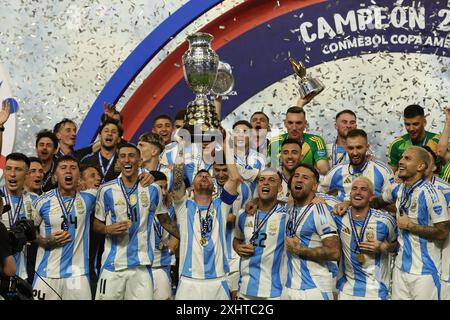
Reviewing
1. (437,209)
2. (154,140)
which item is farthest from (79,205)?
(437,209)

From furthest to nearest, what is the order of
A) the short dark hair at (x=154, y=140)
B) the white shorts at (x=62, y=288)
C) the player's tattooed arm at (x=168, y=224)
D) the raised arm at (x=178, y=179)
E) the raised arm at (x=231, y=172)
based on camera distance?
the short dark hair at (x=154, y=140), the player's tattooed arm at (x=168, y=224), the white shorts at (x=62, y=288), the raised arm at (x=178, y=179), the raised arm at (x=231, y=172)

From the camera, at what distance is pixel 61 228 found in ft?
31.3

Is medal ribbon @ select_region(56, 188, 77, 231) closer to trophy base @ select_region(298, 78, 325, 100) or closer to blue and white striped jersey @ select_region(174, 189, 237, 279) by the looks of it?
blue and white striped jersey @ select_region(174, 189, 237, 279)

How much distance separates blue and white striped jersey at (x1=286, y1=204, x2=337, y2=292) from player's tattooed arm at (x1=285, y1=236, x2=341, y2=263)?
0.04 meters

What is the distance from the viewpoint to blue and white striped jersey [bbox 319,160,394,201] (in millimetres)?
9891

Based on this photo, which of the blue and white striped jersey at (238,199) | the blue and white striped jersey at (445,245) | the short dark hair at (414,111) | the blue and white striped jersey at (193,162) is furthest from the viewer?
the short dark hair at (414,111)

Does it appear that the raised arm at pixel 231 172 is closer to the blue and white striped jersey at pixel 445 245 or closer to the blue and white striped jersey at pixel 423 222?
the blue and white striped jersey at pixel 423 222

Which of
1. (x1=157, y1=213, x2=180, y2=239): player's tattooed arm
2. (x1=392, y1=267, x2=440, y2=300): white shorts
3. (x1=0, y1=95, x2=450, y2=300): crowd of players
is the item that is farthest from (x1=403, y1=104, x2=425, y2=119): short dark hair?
(x1=157, y1=213, x2=180, y2=239): player's tattooed arm

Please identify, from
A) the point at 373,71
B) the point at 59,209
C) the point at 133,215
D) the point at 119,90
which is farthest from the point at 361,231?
the point at 119,90

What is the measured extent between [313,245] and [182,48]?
421 cm

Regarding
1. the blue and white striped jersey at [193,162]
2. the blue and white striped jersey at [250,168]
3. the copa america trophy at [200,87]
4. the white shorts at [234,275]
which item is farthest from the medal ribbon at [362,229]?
the blue and white striped jersey at [193,162]

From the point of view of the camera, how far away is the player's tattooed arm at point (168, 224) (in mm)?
9680

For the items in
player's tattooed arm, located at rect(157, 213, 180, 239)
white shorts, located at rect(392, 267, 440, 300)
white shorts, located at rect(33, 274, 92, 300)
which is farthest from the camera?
player's tattooed arm, located at rect(157, 213, 180, 239)

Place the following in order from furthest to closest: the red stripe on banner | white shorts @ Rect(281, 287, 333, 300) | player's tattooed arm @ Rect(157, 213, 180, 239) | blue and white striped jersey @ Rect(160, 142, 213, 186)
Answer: the red stripe on banner < blue and white striped jersey @ Rect(160, 142, 213, 186) < player's tattooed arm @ Rect(157, 213, 180, 239) < white shorts @ Rect(281, 287, 333, 300)
